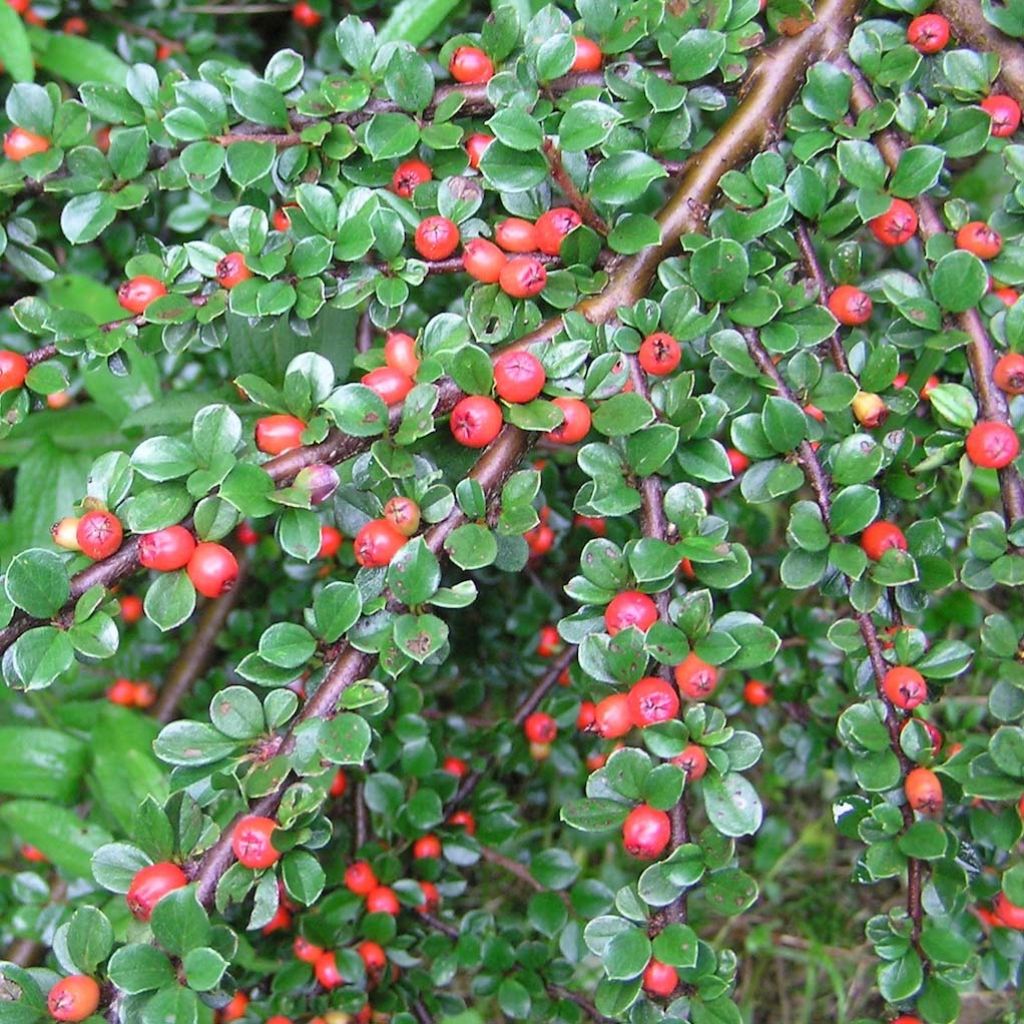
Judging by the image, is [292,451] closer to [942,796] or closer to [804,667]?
[942,796]

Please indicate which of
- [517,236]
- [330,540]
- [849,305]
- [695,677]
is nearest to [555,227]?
[517,236]

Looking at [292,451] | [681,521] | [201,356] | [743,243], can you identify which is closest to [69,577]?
[292,451]

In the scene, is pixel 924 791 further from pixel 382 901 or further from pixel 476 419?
pixel 382 901

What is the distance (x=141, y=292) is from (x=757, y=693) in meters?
1.56

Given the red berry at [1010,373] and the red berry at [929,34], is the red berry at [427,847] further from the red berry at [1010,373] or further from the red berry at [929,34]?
the red berry at [929,34]

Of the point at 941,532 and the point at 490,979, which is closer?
the point at 941,532

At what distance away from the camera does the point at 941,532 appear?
154 cm

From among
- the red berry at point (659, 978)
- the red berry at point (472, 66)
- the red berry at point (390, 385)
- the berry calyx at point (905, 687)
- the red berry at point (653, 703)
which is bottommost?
the red berry at point (659, 978)

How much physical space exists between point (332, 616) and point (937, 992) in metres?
0.99

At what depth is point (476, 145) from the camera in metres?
1.74

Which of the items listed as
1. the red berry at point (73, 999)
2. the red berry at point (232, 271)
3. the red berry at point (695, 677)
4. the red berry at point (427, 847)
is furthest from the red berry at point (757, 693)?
the red berry at point (73, 999)

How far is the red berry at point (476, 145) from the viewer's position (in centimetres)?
173

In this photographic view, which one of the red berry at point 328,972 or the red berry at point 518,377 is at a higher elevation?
the red berry at point 518,377

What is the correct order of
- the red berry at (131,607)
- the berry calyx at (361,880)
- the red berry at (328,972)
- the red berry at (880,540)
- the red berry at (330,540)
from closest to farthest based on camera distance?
the red berry at (880,540) → the red berry at (328,972) → the berry calyx at (361,880) → the red berry at (330,540) → the red berry at (131,607)
